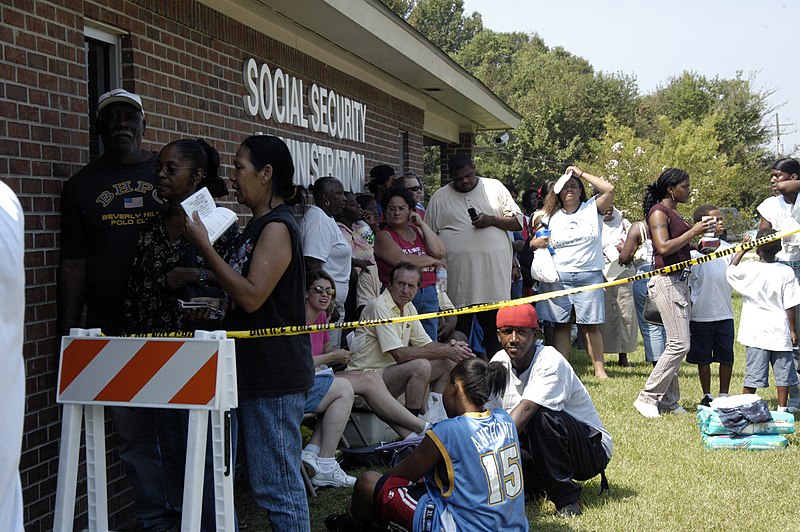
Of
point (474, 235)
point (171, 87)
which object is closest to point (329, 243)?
point (171, 87)

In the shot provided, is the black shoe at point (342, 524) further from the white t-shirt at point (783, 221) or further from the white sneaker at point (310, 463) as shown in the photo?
the white t-shirt at point (783, 221)

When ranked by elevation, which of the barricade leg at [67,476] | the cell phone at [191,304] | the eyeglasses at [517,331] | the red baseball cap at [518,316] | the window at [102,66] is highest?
the window at [102,66]

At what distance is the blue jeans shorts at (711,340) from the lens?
8.08 metres

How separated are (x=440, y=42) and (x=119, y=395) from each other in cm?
8682

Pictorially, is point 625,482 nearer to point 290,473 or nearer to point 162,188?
point 290,473

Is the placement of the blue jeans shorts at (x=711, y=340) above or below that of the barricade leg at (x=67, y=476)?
above

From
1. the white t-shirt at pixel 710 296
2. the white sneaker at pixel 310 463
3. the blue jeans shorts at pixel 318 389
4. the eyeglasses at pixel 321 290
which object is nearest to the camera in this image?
the white sneaker at pixel 310 463

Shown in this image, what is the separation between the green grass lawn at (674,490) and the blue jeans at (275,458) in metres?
1.41

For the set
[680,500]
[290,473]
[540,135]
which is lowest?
[680,500]

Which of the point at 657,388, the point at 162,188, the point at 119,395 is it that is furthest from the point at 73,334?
the point at 657,388

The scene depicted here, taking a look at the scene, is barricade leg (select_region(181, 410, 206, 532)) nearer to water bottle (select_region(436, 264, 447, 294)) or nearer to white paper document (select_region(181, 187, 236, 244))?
white paper document (select_region(181, 187, 236, 244))

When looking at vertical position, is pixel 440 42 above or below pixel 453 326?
above

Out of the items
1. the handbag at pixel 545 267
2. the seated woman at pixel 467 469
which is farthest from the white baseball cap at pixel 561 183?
the seated woman at pixel 467 469

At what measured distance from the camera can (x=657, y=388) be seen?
7926mm
